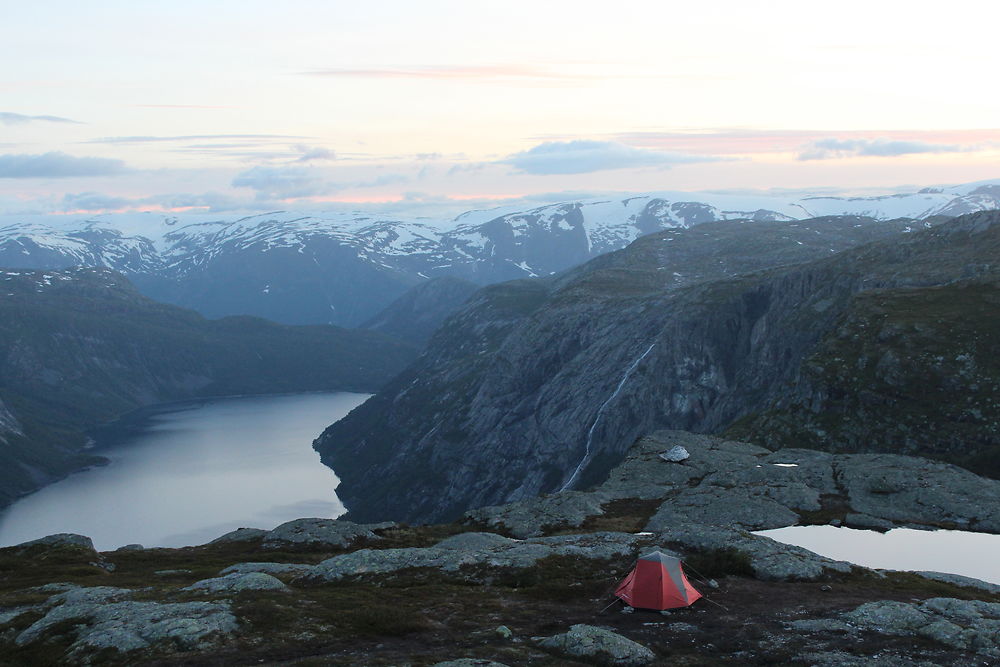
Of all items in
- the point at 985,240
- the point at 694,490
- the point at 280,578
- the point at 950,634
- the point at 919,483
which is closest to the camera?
the point at 950,634

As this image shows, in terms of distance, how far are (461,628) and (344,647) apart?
22.0ft

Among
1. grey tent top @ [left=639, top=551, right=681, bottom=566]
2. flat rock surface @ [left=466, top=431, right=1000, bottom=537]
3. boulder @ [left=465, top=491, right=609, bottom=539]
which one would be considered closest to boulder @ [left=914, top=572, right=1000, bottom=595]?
flat rock surface @ [left=466, top=431, right=1000, bottom=537]

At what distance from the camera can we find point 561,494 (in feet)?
308

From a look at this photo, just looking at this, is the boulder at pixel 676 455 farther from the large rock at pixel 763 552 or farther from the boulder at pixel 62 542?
the boulder at pixel 62 542

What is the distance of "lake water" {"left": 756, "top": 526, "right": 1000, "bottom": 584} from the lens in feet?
212

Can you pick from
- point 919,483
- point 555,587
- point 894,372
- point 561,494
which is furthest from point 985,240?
point 555,587

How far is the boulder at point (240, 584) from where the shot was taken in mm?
57156

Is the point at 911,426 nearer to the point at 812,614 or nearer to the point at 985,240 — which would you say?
the point at 812,614

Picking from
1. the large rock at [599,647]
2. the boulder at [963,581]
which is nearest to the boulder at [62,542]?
the large rock at [599,647]

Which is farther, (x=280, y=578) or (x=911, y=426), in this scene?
(x=911, y=426)

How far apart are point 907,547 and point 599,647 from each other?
38.9 m

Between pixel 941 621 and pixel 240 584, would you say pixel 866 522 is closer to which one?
pixel 941 621

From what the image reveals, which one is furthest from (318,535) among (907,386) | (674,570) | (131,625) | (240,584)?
(907,386)

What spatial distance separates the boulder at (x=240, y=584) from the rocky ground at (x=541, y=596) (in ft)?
0.55
